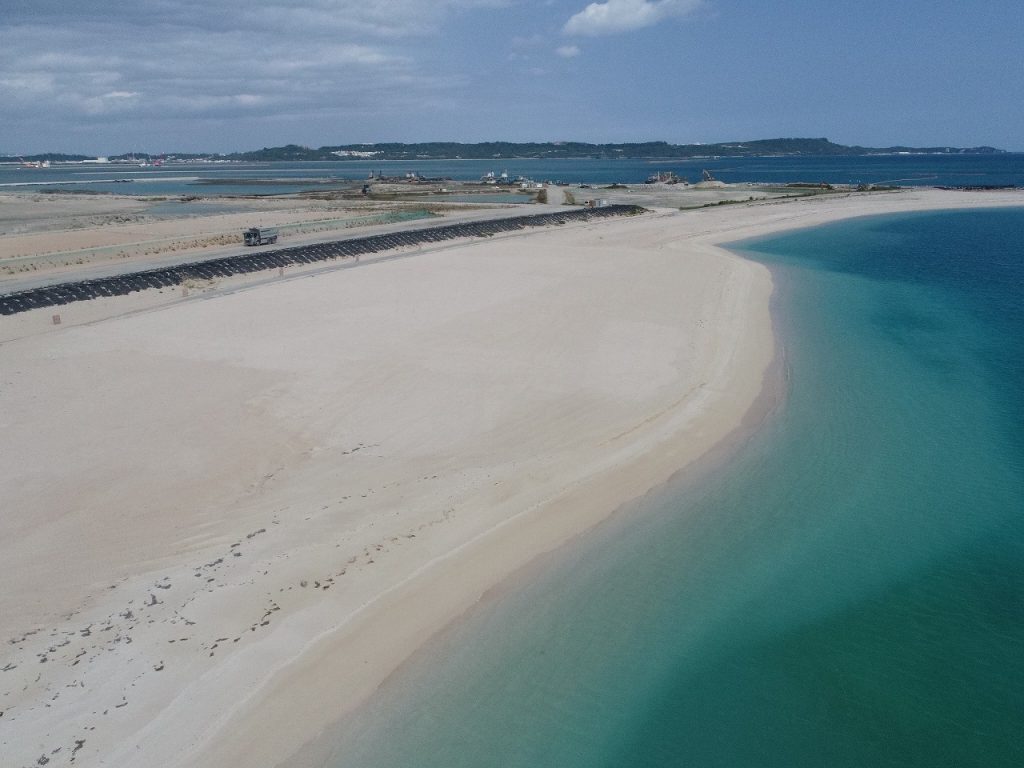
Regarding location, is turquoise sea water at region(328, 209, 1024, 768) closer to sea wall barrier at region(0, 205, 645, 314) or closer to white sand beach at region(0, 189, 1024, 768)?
white sand beach at region(0, 189, 1024, 768)

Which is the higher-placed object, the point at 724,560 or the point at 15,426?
the point at 15,426

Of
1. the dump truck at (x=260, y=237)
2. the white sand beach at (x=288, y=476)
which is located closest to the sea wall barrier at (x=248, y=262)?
the white sand beach at (x=288, y=476)

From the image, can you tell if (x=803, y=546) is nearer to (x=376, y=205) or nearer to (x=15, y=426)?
(x=15, y=426)

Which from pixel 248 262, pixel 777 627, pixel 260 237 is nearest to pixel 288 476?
pixel 777 627

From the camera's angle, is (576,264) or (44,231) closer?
(576,264)

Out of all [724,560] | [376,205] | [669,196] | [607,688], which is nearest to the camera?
[607,688]

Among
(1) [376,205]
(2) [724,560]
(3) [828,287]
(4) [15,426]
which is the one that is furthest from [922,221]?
(4) [15,426]

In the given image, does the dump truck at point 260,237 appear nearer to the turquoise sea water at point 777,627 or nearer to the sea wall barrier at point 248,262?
the sea wall barrier at point 248,262
